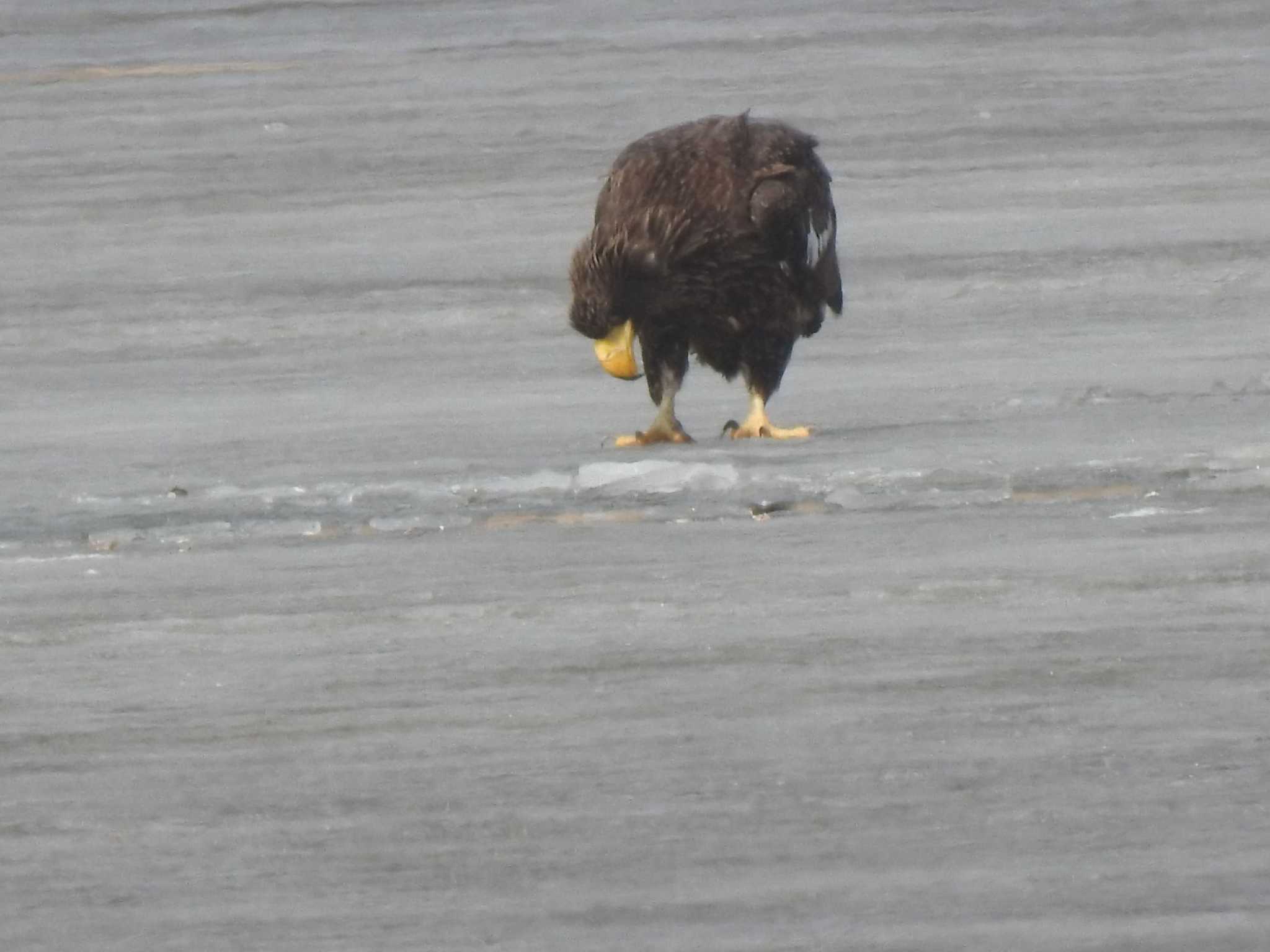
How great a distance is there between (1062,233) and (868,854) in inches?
207

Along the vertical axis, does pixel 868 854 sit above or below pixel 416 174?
above

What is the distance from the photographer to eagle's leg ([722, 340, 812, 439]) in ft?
19.7

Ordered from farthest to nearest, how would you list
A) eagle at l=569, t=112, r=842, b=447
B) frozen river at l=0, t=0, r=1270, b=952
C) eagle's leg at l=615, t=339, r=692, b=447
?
eagle's leg at l=615, t=339, r=692, b=447, eagle at l=569, t=112, r=842, b=447, frozen river at l=0, t=0, r=1270, b=952

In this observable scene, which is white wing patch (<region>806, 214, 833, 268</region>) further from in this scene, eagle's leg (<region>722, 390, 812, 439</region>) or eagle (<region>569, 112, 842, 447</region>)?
eagle's leg (<region>722, 390, 812, 439</region>)

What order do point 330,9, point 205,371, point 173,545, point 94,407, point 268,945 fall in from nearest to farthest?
point 268,945 → point 173,545 → point 94,407 → point 205,371 → point 330,9

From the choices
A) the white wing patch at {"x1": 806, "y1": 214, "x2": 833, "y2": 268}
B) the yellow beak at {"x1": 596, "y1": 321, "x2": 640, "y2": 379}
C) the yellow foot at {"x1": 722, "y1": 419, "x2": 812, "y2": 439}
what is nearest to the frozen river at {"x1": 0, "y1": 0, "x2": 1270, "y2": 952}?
the yellow foot at {"x1": 722, "y1": 419, "x2": 812, "y2": 439}

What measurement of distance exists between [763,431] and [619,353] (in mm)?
410

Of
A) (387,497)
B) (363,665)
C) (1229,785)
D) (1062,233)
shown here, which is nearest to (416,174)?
(1062,233)

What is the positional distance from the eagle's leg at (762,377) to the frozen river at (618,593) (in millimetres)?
140

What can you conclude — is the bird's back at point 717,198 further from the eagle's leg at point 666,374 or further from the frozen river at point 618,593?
the frozen river at point 618,593

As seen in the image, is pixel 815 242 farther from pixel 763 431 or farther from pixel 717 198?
pixel 763 431

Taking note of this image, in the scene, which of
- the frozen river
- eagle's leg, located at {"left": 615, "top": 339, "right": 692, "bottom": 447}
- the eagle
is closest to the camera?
the frozen river

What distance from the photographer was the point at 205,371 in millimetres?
6781

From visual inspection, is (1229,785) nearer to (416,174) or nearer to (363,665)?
(363,665)
